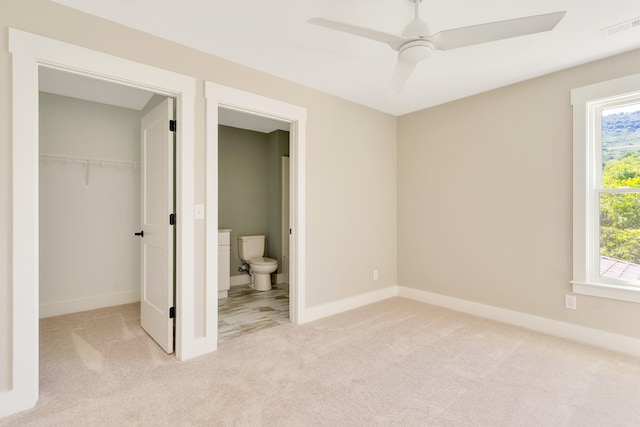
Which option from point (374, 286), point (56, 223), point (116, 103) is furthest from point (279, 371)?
point (116, 103)

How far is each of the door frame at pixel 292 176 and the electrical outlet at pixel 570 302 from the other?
2440 millimetres

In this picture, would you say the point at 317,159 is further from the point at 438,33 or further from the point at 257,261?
the point at 257,261

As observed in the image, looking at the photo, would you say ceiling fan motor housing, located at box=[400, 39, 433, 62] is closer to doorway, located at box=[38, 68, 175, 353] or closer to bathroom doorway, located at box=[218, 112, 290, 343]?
doorway, located at box=[38, 68, 175, 353]

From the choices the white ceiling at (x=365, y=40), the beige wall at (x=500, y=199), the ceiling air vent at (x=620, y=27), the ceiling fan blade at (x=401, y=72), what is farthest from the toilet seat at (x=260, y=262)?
the ceiling air vent at (x=620, y=27)

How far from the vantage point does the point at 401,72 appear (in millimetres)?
2162

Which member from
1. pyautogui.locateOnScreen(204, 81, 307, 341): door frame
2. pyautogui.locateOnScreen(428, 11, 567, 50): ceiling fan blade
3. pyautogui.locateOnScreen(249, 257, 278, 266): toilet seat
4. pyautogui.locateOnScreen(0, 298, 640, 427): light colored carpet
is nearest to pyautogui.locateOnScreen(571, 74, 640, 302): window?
pyautogui.locateOnScreen(0, 298, 640, 427): light colored carpet

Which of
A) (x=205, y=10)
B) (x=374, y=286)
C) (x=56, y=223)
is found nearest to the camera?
(x=205, y=10)

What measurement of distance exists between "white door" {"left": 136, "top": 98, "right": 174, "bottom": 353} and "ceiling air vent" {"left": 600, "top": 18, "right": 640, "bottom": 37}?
3250mm

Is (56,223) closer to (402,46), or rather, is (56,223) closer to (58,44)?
(58,44)

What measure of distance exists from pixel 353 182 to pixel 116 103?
3002mm

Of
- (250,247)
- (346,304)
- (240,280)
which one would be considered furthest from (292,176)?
(240,280)

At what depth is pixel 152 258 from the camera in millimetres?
2906

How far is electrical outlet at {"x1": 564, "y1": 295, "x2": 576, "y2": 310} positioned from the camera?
113 inches

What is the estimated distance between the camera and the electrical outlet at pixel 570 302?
286cm
